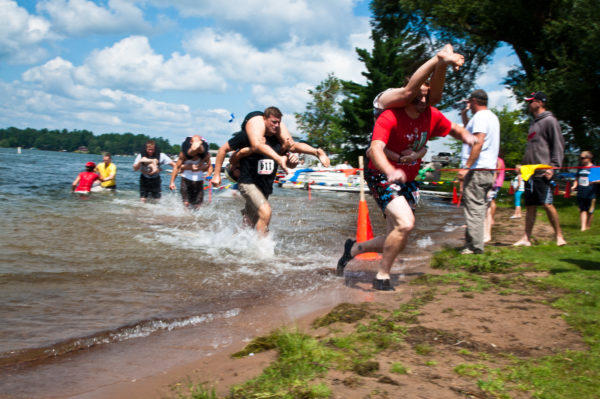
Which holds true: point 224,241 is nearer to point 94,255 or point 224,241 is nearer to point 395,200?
point 94,255

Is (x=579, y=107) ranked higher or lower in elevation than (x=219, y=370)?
higher

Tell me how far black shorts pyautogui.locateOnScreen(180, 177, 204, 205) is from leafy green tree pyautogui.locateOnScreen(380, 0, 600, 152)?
44.4 feet

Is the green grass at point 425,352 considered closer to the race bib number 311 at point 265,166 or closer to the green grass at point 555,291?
the green grass at point 555,291

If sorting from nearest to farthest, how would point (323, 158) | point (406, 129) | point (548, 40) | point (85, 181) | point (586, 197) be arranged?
point (406, 129), point (323, 158), point (586, 197), point (85, 181), point (548, 40)

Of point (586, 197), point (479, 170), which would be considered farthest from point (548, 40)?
point (479, 170)

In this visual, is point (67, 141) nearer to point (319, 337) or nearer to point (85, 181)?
point (85, 181)

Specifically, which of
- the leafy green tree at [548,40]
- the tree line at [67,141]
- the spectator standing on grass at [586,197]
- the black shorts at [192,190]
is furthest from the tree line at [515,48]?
the tree line at [67,141]

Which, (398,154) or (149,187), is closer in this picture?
(398,154)

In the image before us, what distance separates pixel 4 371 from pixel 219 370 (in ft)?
4.29

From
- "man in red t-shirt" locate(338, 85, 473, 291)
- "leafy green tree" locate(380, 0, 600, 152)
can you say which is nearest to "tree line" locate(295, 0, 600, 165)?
"leafy green tree" locate(380, 0, 600, 152)

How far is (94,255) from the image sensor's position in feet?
21.1

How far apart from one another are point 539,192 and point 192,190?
6925 mm

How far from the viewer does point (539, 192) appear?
22.9ft

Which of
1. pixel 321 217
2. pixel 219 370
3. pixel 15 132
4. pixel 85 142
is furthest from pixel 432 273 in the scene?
pixel 15 132
